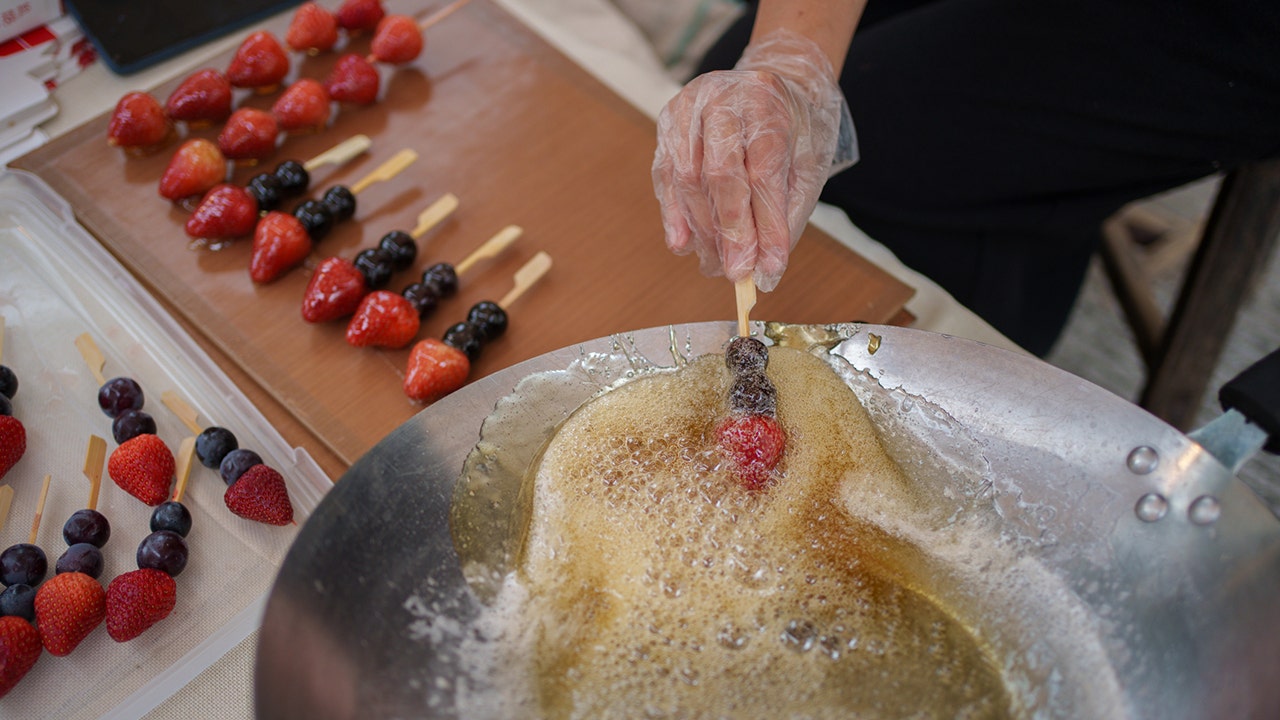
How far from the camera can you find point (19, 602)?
2.89ft

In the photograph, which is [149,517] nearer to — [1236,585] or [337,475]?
[337,475]

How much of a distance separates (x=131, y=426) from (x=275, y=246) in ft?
1.00

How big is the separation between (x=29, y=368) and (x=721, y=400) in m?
0.88

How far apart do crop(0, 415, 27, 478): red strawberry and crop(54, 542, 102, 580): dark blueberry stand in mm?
162

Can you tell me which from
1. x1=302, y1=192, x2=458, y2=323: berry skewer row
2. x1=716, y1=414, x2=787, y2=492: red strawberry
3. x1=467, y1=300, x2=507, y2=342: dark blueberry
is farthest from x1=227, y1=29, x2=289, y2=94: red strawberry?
x1=716, y1=414, x2=787, y2=492: red strawberry

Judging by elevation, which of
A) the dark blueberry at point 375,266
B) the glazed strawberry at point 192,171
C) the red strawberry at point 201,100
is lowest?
the dark blueberry at point 375,266

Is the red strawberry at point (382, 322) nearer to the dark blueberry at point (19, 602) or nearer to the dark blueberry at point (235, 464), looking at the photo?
the dark blueberry at point (235, 464)

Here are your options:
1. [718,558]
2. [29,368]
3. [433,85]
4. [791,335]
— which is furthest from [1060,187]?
[29,368]

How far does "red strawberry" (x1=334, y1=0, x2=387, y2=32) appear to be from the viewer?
5.08 feet

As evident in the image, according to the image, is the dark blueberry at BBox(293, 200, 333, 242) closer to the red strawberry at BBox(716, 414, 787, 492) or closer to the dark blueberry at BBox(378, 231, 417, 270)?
the dark blueberry at BBox(378, 231, 417, 270)

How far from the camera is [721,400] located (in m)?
0.93

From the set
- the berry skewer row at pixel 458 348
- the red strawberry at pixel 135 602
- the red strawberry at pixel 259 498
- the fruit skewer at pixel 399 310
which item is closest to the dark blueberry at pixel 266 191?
the fruit skewer at pixel 399 310

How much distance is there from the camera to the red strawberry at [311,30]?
1497 millimetres

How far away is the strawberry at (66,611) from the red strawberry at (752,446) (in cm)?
65
